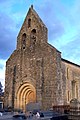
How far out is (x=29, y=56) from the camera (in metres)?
31.8

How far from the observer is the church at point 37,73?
2833cm

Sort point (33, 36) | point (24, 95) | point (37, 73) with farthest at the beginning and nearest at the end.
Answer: point (33, 36) → point (24, 95) → point (37, 73)

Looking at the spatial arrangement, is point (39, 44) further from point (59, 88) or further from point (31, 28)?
point (59, 88)

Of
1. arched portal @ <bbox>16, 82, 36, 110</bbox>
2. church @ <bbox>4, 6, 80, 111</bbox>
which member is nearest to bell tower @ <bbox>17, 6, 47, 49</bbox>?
church @ <bbox>4, 6, 80, 111</bbox>

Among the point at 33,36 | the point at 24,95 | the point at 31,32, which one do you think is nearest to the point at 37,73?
the point at 24,95

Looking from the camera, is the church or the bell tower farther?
the bell tower

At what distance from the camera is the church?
2833cm

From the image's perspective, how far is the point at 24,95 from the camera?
3259 centimetres

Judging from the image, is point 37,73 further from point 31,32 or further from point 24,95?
point 31,32

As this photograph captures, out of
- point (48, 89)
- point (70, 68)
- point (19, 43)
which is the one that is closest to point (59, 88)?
point (48, 89)

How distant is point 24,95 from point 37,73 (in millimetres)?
4637

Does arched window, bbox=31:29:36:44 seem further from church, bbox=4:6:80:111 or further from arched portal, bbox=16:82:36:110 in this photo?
arched portal, bbox=16:82:36:110

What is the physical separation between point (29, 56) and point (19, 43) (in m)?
3.50

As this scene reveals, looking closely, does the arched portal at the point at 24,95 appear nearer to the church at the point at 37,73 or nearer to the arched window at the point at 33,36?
the church at the point at 37,73
